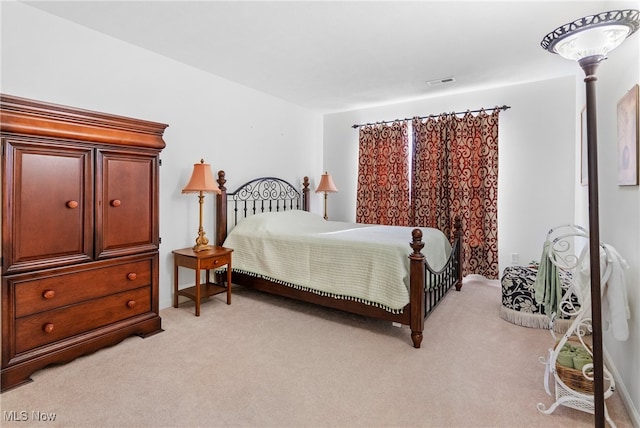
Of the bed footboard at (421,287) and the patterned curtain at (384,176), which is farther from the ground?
the patterned curtain at (384,176)

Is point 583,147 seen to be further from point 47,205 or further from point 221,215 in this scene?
point 47,205

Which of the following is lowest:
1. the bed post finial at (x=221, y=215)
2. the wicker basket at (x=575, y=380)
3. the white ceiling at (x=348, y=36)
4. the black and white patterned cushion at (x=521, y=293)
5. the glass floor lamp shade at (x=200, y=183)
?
the wicker basket at (x=575, y=380)

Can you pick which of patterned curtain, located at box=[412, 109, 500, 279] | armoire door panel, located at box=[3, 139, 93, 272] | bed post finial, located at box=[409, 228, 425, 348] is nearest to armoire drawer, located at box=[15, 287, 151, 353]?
armoire door panel, located at box=[3, 139, 93, 272]

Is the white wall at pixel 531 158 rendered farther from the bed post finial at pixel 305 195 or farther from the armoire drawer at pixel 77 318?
the armoire drawer at pixel 77 318

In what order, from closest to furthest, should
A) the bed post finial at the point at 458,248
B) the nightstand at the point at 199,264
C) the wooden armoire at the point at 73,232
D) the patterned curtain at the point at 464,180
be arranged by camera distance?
1. the wooden armoire at the point at 73,232
2. the nightstand at the point at 199,264
3. the bed post finial at the point at 458,248
4. the patterned curtain at the point at 464,180

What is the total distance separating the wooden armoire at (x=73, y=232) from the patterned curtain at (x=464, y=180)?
3.41 metres

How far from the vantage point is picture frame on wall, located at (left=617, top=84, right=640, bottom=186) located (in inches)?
66.0

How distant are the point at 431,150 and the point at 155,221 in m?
3.60

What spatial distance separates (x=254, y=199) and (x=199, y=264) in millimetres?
1492

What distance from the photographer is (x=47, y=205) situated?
2.10 m

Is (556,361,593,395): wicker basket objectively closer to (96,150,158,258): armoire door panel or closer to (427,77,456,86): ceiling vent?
(96,150,158,258): armoire door panel

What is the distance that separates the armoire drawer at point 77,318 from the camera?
2.02 m

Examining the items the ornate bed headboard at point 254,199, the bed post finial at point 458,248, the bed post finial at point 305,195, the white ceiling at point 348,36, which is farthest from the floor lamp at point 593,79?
the bed post finial at point 305,195

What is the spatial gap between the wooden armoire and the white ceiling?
2.97 ft
